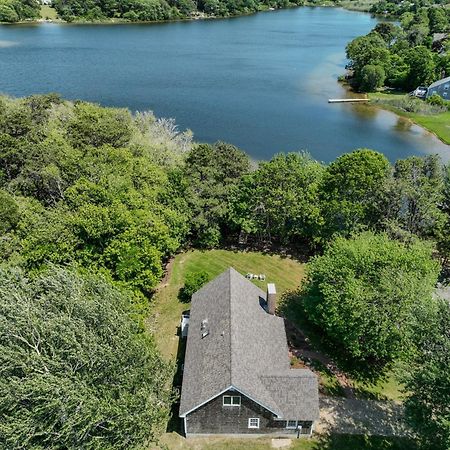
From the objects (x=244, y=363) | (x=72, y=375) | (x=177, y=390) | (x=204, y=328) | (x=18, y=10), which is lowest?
(x=177, y=390)

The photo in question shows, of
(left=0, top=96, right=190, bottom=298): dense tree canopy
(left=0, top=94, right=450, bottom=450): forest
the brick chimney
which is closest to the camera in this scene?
(left=0, top=94, right=450, bottom=450): forest

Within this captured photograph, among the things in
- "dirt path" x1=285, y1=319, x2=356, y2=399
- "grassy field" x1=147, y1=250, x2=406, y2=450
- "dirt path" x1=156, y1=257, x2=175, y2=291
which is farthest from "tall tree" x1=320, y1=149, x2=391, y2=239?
"dirt path" x1=156, y1=257, x2=175, y2=291

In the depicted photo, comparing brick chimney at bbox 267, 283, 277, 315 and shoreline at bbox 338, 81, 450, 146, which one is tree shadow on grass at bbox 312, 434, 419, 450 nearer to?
brick chimney at bbox 267, 283, 277, 315

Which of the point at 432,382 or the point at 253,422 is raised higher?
the point at 432,382

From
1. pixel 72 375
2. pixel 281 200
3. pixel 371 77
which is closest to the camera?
pixel 72 375

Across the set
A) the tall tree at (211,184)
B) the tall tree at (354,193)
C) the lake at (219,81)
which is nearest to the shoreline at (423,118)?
the lake at (219,81)

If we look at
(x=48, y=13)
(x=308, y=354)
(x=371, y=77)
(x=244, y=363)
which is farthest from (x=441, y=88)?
(x=48, y=13)

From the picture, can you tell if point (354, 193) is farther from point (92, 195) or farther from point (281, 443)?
point (92, 195)

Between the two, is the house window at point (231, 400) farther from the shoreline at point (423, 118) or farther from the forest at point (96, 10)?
the forest at point (96, 10)
